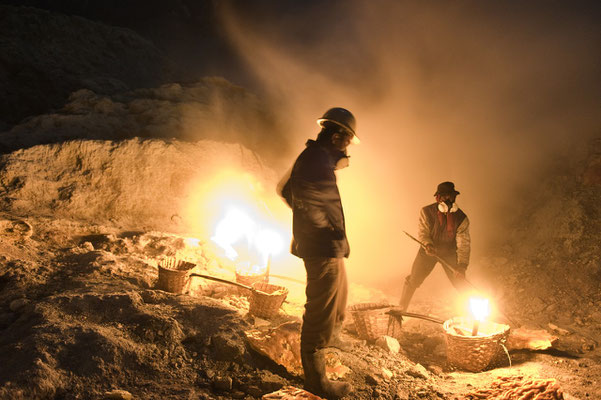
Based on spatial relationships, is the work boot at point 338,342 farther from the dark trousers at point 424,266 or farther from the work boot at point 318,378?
the dark trousers at point 424,266

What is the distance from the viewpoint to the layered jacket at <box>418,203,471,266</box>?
5348 millimetres

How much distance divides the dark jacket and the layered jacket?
296 centimetres

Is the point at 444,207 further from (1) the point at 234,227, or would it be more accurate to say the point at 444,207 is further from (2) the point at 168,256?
(2) the point at 168,256

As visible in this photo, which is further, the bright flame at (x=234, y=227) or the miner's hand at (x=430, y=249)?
the bright flame at (x=234, y=227)

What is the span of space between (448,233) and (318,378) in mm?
3468

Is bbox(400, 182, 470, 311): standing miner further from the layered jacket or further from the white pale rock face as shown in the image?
the white pale rock face

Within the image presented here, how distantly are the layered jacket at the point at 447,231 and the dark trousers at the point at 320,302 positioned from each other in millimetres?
3101

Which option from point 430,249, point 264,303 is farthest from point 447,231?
point 264,303

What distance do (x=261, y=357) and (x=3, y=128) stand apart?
890cm

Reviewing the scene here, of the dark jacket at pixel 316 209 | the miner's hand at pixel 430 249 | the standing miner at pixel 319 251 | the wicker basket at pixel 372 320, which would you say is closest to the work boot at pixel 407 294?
the miner's hand at pixel 430 249

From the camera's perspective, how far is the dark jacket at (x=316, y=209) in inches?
114

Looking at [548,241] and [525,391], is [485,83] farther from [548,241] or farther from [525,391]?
[525,391]

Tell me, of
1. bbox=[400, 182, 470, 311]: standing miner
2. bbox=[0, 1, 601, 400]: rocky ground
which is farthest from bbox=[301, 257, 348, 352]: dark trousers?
bbox=[400, 182, 470, 311]: standing miner

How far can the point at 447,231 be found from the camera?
5.38 metres
